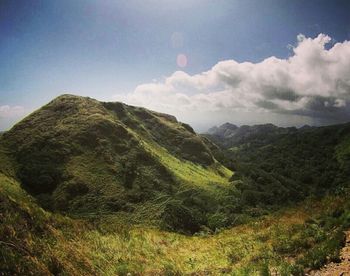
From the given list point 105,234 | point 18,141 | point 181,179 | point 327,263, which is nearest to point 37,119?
point 18,141

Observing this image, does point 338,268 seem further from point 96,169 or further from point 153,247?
point 96,169

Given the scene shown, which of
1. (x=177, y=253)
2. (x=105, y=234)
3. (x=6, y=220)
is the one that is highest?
(x=6, y=220)

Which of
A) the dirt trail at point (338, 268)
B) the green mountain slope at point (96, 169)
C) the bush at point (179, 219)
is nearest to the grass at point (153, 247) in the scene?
the dirt trail at point (338, 268)

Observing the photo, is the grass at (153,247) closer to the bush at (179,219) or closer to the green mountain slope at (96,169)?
the bush at (179,219)

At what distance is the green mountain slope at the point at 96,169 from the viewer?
49969 mm

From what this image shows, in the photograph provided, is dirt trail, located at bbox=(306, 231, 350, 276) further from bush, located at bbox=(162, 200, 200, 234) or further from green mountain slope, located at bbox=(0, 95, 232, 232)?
green mountain slope, located at bbox=(0, 95, 232, 232)

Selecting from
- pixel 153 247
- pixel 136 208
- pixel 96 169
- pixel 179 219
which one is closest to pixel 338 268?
pixel 153 247

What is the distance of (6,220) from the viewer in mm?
8648

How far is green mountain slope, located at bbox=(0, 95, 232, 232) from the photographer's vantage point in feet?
164

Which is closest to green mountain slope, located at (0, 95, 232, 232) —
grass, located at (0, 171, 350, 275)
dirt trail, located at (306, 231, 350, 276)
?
grass, located at (0, 171, 350, 275)

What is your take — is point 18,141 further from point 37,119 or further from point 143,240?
point 143,240

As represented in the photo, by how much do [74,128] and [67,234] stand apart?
206 feet

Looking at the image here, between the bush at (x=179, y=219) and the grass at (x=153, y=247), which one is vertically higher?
the grass at (x=153, y=247)

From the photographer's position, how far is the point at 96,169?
2330 inches
